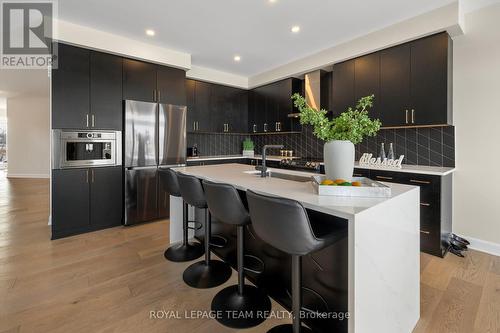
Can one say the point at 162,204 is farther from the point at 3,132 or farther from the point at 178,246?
the point at 3,132

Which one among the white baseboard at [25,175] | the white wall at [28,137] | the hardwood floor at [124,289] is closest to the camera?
the hardwood floor at [124,289]

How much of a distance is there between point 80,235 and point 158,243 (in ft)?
3.76

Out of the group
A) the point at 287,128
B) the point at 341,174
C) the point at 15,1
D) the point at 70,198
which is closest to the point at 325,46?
the point at 287,128

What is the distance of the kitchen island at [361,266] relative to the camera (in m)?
1.14

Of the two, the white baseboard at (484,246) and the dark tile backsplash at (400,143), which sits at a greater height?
the dark tile backsplash at (400,143)

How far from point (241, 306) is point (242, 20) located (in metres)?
3.07

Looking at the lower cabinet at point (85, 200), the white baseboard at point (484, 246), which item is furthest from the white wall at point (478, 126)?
the lower cabinet at point (85, 200)

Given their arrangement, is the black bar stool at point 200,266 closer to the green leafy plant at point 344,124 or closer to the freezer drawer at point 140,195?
the green leafy plant at point 344,124

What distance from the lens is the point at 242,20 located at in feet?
10.0

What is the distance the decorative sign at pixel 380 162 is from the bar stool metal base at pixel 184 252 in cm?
244

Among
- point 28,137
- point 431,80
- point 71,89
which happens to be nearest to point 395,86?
point 431,80

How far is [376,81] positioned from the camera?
338cm

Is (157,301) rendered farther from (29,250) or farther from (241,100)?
(241,100)

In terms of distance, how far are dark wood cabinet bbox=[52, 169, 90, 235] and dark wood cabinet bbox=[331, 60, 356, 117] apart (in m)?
3.73
